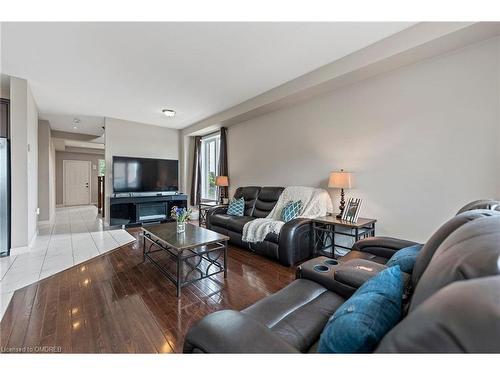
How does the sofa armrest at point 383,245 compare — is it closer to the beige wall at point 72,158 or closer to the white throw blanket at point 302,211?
the white throw blanket at point 302,211

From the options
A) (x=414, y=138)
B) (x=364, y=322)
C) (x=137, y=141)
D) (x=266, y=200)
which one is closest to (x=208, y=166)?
(x=137, y=141)

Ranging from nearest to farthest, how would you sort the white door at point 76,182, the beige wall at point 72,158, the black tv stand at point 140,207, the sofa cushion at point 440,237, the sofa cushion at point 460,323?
1. the sofa cushion at point 460,323
2. the sofa cushion at point 440,237
3. the black tv stand at point 140,207
4. the beige wall at point 72,158
5. the white door at point 76,182

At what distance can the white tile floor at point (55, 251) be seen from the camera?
8.20 ft

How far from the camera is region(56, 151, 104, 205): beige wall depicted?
893 cm

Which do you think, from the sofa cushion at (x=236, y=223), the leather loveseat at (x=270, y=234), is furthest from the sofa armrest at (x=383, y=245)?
the sofa cushion at (x=236, y=223)

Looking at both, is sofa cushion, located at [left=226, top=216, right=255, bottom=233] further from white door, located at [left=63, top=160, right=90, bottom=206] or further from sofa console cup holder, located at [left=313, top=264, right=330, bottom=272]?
white door, located at [left=63, top=160, right=90, bottom=206]

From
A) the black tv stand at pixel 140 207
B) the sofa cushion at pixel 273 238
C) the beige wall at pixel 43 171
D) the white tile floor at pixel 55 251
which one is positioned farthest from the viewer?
the beige wall at pixel 43 171

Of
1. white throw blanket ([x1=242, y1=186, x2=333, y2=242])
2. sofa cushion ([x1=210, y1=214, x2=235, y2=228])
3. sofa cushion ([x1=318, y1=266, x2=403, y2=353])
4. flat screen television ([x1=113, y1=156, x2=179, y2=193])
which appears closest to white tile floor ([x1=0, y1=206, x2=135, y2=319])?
flat screen television ([x1=113, y1=156, x2=179, y2=193])

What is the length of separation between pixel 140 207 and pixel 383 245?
5.11 m

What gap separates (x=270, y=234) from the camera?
311 cm

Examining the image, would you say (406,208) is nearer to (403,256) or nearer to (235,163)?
(403,256)

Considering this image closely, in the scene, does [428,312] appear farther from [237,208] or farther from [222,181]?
[222,181]

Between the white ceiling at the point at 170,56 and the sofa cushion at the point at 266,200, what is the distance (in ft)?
5.59
